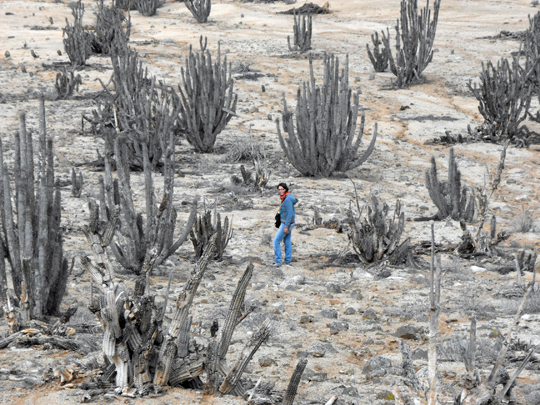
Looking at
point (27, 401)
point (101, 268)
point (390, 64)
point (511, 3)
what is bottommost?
point (27, 401)

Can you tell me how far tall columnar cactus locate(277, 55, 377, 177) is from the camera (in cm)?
910

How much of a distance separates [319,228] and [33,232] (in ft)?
12.7

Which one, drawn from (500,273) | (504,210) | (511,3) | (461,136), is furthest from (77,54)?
(511,3)

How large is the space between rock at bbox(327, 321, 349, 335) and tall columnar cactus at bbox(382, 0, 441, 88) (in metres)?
12.0

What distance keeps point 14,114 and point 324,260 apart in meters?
7.43

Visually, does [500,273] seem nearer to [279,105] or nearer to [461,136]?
[461,136]

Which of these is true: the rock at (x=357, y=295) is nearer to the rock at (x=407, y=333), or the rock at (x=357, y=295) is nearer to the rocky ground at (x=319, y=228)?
the rocky ground at (x=319, y=228)

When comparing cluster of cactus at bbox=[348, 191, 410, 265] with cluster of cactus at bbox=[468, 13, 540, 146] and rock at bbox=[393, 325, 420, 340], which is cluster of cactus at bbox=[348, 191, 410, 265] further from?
cluster of cactus at bbox=[468, 13, 540, 146]

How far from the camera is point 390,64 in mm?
16188

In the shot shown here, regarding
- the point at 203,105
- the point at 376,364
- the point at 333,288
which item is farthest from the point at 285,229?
the point at 203,105

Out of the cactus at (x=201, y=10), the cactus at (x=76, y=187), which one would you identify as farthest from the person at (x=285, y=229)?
the cactus at (x=201, y=10)

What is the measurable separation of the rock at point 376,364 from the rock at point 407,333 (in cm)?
54

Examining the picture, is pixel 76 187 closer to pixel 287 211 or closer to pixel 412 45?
pixel 287 211

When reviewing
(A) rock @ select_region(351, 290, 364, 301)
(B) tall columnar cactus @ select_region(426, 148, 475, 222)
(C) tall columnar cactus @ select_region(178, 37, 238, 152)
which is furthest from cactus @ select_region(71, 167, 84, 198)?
(B) tall columnar cactus @ select_region(426, 148, 475, 222)
